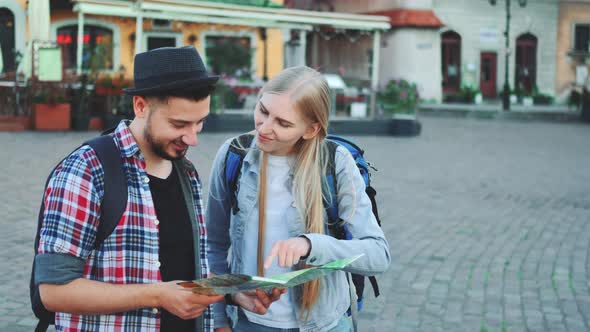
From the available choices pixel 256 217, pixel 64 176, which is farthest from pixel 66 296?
pixel 256 217

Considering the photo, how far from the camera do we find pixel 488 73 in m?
39.0

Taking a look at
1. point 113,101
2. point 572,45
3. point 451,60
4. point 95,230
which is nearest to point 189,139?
point 95,230

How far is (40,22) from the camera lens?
17.7 metres

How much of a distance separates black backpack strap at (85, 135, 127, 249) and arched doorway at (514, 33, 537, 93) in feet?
129

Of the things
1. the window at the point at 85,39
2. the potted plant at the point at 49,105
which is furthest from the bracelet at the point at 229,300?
the window at the point at 85,39

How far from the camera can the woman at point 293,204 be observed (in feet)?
8.41

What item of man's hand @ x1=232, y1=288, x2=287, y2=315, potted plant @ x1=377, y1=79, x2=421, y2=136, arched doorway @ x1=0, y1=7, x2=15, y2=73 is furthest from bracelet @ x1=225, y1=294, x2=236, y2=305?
arched doorway @ x1=0, y1=7, x2=15, y2=73

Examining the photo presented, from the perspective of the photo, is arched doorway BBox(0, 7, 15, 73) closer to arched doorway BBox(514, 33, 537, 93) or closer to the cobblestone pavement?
the cobblestone pavement

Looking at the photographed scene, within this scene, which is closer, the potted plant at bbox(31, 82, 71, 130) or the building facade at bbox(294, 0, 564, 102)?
the potted plant at bbox(31, 82, 71, 130)

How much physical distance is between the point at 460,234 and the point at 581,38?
35.1m

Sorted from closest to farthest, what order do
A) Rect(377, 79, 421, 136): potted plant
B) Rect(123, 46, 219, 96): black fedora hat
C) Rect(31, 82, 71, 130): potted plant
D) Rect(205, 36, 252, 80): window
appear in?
Rect(123, 46, 219, 96): black fedora hat → Rect(31, 82, 71, 130): potted plant → Rect(377, 79, 421, 136): potted plant → Rect(205, 36, 252, 80): window

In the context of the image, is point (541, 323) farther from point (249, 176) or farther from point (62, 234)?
point (62, 234)

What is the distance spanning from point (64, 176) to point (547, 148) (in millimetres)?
18326

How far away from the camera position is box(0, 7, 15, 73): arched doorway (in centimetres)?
2286
